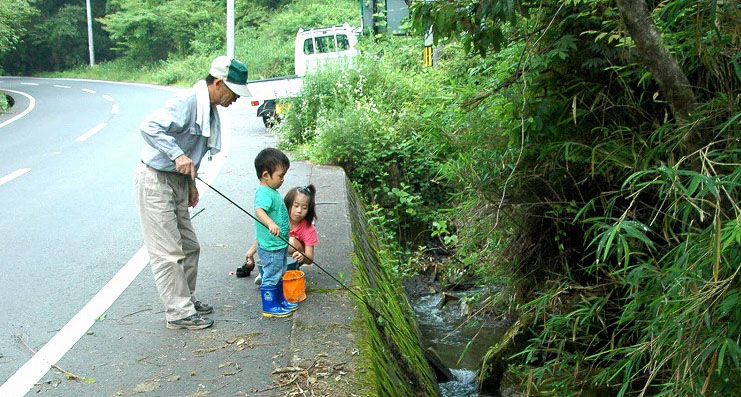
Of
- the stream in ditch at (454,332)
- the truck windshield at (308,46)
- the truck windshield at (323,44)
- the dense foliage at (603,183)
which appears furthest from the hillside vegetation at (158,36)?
the dense foliage at (603,183)

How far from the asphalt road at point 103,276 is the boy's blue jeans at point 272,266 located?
30 centimetres

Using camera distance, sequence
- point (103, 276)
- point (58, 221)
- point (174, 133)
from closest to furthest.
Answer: point (174, 133)
point (103, 276)
point (58, 221)

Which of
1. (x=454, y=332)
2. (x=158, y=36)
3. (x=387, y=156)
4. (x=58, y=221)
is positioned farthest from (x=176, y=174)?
(x=158, y=36)

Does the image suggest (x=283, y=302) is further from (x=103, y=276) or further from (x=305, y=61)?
(x=305, y=61)

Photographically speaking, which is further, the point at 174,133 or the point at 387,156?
the point at 387,156

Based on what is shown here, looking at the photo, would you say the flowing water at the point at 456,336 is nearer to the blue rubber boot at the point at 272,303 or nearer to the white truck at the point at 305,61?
the blue rubber boot at the point at 272,303

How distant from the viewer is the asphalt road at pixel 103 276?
467 centimetres

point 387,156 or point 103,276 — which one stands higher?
point 387,156

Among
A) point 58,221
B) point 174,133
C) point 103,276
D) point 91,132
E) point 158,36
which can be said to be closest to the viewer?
point 174,133

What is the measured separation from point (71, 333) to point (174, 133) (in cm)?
161

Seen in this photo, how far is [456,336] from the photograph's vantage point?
8.46 metres

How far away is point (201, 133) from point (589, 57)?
2.76 metres

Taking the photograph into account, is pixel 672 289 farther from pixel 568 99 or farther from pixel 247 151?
pixel 247 151

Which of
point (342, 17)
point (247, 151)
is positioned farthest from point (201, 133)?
point (342, 17)
